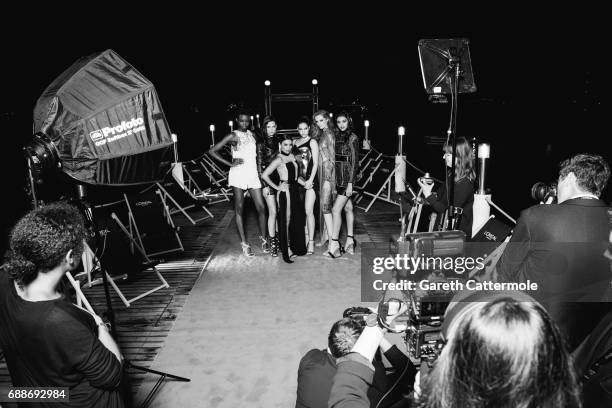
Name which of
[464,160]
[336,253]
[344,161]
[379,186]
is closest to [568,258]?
[464,160]

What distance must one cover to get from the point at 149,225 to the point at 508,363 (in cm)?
459

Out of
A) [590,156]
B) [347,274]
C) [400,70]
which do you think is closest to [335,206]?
[347,274]

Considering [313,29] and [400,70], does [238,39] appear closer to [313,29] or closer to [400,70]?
[313,29]

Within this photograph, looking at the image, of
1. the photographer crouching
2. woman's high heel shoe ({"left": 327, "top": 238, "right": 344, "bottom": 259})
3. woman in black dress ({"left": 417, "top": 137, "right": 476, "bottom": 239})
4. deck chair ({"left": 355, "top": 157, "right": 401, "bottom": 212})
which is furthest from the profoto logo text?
deck chair ({"left": 355, "top": 157, "right": 401, "bottom": 212})

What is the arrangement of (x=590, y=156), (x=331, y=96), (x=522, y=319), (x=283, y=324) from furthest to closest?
(x=331, y=96), (x=283, y=324), (x=590, y=156), (x=522, y=319)

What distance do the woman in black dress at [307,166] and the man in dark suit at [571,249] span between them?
2836 mm

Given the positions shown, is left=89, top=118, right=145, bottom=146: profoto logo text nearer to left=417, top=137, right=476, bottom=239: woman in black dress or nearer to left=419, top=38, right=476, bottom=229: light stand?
left=419, top=38, right=476, bottom=229: light stand

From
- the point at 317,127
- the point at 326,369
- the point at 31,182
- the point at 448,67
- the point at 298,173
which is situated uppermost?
the point at 448,67

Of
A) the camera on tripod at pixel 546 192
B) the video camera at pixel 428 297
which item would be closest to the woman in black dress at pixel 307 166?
the camera on tripod at pixel 546 192

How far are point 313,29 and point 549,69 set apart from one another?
2059cm

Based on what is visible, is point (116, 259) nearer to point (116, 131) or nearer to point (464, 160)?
point (116, 131)

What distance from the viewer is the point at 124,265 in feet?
12.2

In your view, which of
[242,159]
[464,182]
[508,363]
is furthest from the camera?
[242,159]

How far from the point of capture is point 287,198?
15.5 feet
